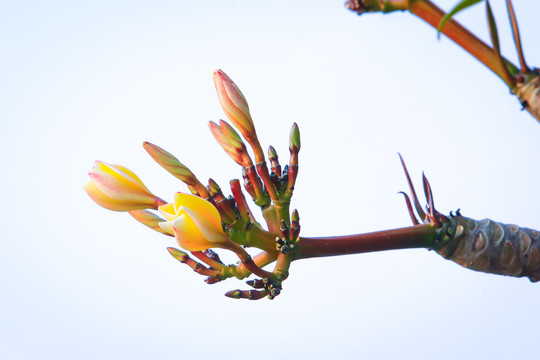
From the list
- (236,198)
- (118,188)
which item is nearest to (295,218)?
(236,198)

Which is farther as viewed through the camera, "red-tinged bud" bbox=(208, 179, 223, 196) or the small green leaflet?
"red-tinged bud" bbox=(208, 179, 223, 196)

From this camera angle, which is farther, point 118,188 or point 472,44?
point 118,188

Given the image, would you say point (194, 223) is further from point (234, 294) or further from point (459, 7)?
point (459, 7)

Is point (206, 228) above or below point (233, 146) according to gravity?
below

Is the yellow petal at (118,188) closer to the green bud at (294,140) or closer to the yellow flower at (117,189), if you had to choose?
the yellow flower at (117,189)

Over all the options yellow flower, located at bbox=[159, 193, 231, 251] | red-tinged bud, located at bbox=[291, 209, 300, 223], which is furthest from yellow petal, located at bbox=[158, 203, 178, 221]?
red-tinged bud, located at bbox=[291, 209, 300, 223]

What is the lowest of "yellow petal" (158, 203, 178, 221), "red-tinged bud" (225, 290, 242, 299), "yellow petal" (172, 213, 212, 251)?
"red-tinged bud" (225, 290, 242, 299)

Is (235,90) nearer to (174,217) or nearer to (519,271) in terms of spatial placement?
(174,217)

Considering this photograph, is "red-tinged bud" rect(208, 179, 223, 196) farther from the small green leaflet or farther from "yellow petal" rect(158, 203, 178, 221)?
the small green leaflet

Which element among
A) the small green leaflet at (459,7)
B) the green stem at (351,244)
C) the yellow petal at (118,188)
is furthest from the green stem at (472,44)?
the yellow petal at (118,188)
